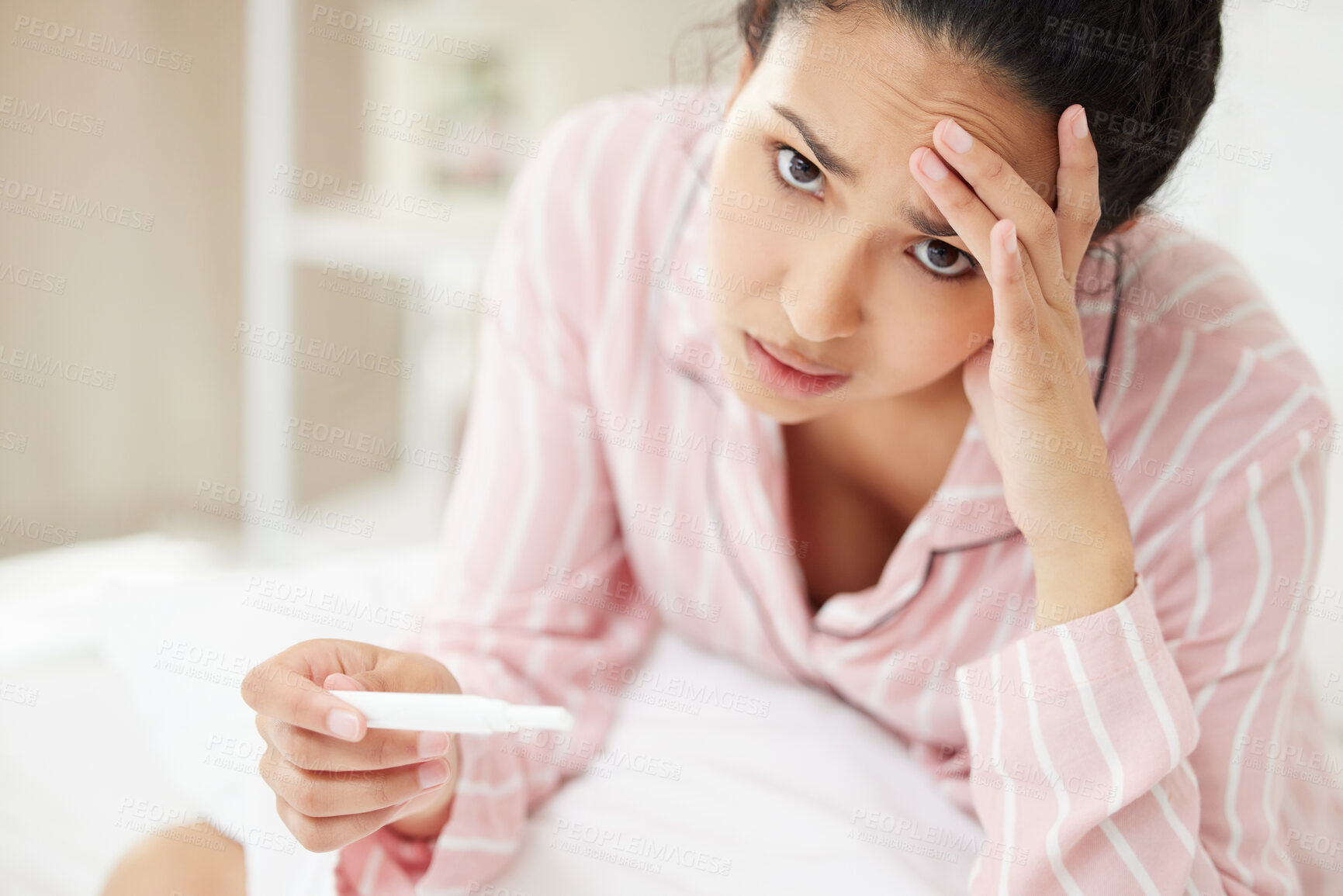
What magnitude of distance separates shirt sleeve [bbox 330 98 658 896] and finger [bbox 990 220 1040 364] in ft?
1.25

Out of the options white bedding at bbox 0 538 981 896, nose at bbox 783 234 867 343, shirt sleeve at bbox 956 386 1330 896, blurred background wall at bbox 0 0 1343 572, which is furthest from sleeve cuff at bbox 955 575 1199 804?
blurred background wall at bbox 0 0 1343 572

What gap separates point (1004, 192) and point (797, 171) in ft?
0.39

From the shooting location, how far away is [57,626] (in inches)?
34.1

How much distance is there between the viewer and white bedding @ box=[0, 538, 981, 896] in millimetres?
657

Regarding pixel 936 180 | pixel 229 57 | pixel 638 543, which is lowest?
pixel 638 543

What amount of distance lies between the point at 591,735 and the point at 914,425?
36 cm

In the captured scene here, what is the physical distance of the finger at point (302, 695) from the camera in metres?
0.50

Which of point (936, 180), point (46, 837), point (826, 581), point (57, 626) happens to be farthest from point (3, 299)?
point (936, 180)

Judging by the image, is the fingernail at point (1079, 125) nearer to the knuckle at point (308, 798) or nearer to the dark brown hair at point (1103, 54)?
the dark brown hair at point (1103, 54)

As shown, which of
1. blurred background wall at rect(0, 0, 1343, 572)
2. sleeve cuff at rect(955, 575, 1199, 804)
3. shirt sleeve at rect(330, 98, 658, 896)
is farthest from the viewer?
blurred background wall at rect(0, 0, 1343, 572)

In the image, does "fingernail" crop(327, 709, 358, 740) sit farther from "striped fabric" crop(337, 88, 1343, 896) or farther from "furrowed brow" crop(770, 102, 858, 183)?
"furrowed brow" crop(770, 102, 858, 183)

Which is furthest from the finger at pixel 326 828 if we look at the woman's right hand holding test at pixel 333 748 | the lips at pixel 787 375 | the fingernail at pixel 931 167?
the fingernail at pixel 931 167

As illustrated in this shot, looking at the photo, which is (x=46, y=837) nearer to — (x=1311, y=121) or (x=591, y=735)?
(x=591, y=735)

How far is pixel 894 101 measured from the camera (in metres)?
0.54
